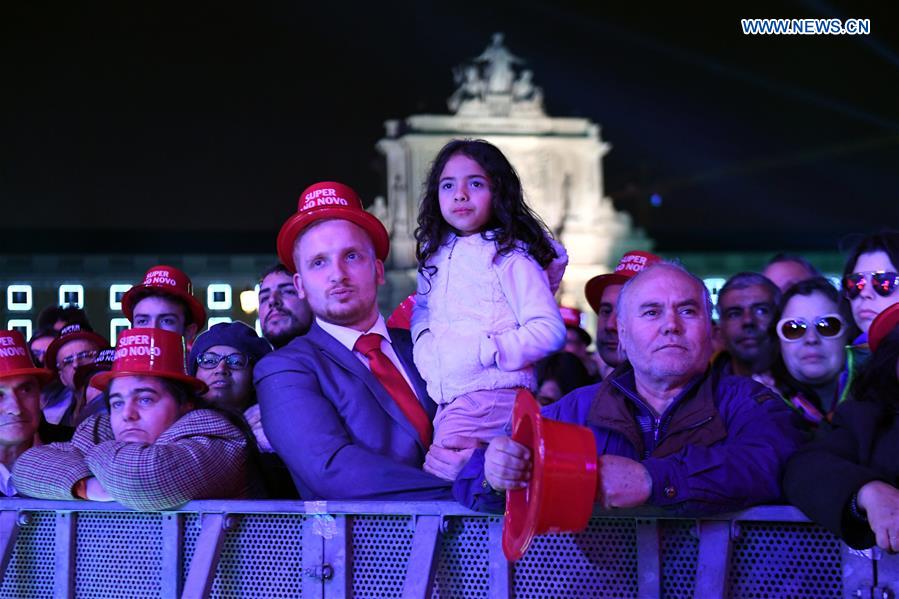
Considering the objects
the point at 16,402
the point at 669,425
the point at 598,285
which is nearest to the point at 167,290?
the point at 16,402

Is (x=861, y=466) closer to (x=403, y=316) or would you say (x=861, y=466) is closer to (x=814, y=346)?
(x=814, y=346)

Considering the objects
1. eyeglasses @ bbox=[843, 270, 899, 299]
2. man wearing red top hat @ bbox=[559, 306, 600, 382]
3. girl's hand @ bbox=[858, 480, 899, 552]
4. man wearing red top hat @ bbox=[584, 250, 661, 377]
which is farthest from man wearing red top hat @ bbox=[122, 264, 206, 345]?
girl's hand @ bbox=[858, 480, 899, 552]

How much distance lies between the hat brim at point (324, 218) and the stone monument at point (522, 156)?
114 ft

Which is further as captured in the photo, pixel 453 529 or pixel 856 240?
pixel 856 240

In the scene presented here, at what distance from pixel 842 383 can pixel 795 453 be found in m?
1.58

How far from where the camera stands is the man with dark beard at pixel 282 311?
5707mm

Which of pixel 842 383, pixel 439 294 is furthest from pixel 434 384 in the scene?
pixel 842 383

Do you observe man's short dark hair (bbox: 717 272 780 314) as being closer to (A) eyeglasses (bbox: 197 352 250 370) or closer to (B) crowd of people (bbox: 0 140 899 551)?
(B) crowd of people (bbox: 0 140 899 551)

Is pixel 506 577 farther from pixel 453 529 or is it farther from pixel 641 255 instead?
pixel 641 255

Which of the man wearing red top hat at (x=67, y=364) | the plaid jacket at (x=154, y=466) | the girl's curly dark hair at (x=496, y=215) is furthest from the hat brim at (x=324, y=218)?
the man wearing red top hat at (x=67, y=364)

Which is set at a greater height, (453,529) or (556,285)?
(556,285)

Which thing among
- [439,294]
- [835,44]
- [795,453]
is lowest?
[795,453]

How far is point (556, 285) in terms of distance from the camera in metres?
4.56

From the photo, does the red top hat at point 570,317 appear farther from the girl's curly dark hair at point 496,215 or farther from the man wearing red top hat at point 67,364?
the girl's curly dark hair at point 496,215
